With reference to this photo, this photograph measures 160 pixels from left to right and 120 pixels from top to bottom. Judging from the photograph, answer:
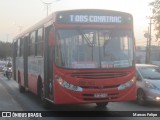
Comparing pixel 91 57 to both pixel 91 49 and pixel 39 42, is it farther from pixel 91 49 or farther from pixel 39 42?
pixel 39 42

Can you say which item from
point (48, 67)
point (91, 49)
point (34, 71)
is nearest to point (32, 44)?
point (34, 71)

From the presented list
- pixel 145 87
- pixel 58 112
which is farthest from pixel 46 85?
pixel 145 87

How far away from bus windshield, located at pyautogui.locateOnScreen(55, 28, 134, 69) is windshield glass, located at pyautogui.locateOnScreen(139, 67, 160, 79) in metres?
3.73

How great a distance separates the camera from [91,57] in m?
12.0

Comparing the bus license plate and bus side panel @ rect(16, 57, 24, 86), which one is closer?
the bus license plate

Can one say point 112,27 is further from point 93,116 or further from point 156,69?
point 156,69

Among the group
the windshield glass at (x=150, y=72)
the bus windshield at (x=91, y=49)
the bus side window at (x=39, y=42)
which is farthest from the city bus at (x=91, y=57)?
the windshield glass at (x=150, y=72)

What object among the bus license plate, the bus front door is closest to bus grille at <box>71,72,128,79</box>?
the bus license plate

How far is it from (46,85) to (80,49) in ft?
6.94

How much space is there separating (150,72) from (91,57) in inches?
196

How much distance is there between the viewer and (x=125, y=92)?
39.9 feet

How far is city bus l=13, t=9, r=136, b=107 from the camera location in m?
11.7

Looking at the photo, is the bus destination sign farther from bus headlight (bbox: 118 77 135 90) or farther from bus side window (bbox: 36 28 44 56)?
bus side window (bbox: 36 28 44 56)

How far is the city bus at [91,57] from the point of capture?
11.7 m
